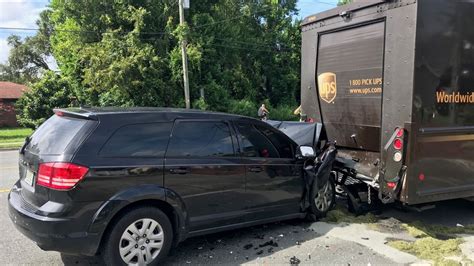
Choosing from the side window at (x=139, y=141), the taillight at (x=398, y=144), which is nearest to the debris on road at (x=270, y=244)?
the side window at (x=139, y=141)

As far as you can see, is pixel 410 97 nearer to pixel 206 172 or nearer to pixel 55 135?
pixel 206 172

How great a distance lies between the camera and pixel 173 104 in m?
26.6

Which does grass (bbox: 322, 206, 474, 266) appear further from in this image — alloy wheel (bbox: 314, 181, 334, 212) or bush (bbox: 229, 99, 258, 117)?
bush (bbox: 229, 99, 258, 117)

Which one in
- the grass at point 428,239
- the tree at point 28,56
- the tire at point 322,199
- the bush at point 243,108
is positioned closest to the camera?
the grass at point 428,239

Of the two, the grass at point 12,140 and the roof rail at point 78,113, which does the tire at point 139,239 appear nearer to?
the roof rail at point 78,113

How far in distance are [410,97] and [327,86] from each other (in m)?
1.99

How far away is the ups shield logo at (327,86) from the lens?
7.21 metres

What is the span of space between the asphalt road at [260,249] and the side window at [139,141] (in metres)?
1.26

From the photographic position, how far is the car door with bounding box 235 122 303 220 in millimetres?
5383

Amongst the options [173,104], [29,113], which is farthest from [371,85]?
[29,113]

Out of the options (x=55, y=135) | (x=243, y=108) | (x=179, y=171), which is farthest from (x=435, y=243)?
(x=243, y=108)

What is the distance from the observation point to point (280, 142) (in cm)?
584

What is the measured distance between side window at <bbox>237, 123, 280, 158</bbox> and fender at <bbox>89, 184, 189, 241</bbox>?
1112mm

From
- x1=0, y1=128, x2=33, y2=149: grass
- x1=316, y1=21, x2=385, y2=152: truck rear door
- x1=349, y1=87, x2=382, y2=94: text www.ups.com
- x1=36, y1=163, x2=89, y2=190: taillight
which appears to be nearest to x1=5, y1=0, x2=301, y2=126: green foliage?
x1=0, y1=128, x2=33, y2=149: grass
